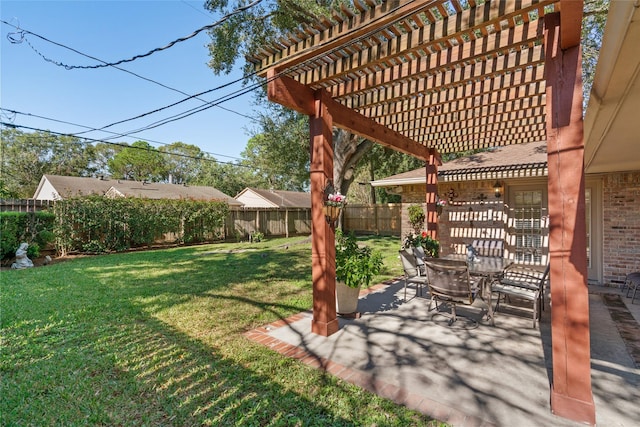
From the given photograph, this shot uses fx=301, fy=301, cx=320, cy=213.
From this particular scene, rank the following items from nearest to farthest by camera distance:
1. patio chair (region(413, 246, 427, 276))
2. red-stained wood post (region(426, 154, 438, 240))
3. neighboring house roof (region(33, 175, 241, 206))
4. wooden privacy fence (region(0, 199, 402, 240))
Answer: patio chair (region(413, 246, 427, 276)) < red-stained wood post (region(426, 154, 438, 240)) < wooden privacy fence (region(0, 199, 402, 240)) < neighboring house roof (region(33, 175, 241, 206))

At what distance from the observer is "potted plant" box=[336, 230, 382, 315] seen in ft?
13.3

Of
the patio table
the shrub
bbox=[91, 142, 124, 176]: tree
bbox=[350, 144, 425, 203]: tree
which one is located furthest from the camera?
bbox=[91, 142, 124, 176]: tree

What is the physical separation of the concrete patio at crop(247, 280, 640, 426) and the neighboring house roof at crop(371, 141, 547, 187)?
133 inches

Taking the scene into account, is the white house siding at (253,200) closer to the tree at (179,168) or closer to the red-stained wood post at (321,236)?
the tree at (179,168)

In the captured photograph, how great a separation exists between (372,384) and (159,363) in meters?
2.09

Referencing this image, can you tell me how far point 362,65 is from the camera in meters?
3.16

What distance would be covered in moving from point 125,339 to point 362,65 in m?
4.12

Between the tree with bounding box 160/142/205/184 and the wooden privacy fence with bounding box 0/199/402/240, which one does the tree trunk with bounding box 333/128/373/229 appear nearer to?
the wooden privacy fence with bounding box 0/199/402/240

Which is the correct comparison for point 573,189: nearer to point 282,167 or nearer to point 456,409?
point 456,409

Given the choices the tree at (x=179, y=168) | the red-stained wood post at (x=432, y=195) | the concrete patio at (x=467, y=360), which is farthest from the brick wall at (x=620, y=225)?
the tree at (x=179, y=168)

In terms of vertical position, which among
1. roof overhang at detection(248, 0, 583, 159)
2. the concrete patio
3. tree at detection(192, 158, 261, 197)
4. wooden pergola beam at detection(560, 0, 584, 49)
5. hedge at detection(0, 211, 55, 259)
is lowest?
the concrete patio

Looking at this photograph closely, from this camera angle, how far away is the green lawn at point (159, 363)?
2.23 meters

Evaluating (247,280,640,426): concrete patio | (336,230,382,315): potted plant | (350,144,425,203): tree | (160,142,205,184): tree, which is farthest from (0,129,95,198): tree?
(247,280,640,426): concrete patio

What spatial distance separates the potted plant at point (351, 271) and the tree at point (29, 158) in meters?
33.2
